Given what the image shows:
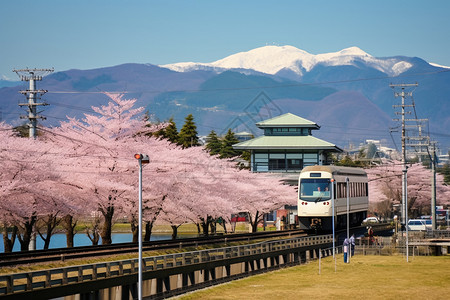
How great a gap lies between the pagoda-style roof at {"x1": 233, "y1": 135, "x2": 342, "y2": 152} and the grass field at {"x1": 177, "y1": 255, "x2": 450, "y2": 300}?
4644 cm

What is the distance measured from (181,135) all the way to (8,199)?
63313 mm

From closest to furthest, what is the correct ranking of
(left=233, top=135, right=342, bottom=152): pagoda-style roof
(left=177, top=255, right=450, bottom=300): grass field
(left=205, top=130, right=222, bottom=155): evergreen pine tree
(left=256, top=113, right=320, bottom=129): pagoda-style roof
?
(left=177, top=255, right=450, bottom=300): grass field, (left=233, top=135, right=342, bottom=152): pagoda-style roof, (left=256, top=113, right=320, bottom=129): pagoda-style roof, (left=205, top=130, right=222, bottom=155): evergreen pine tree

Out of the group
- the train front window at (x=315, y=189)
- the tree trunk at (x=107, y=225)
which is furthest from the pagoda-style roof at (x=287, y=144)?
the tree trunk at (x=107, y=225)

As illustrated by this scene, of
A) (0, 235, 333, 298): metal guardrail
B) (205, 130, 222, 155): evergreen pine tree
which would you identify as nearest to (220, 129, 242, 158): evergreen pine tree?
(205, 130, 222, 155): evergreen pine tree

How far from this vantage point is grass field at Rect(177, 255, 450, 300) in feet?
105

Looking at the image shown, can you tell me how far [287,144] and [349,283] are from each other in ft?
196

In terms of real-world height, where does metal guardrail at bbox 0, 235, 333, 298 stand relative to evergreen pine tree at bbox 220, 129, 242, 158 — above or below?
below

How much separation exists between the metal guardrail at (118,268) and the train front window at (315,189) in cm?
321

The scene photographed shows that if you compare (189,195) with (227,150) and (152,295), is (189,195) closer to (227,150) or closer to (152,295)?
(152,295)

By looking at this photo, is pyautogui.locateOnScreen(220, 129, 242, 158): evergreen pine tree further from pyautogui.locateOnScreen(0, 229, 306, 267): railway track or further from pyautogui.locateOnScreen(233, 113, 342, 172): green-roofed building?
pyautogui.locateOnScreen(0, 229, 306, 267): railway track

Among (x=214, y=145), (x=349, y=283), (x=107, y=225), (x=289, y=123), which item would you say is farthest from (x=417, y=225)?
(x=214, y=145)

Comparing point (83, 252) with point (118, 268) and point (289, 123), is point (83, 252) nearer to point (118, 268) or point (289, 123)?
point (118, 268)

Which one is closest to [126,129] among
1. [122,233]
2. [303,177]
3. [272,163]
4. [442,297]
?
[303,177]

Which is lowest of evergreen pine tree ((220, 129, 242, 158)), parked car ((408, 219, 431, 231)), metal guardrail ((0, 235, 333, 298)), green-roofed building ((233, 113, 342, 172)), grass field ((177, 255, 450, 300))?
grass field ((177, 255, 450, 300))
